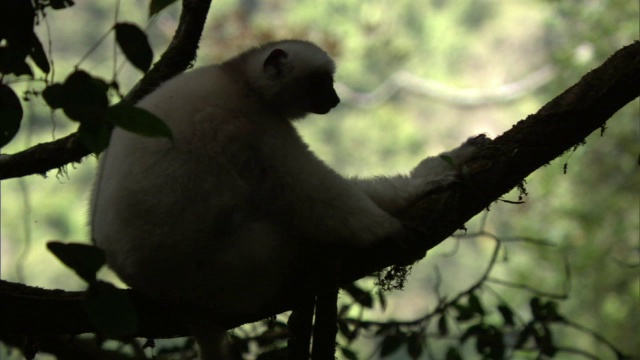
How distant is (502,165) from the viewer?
2.38 meters

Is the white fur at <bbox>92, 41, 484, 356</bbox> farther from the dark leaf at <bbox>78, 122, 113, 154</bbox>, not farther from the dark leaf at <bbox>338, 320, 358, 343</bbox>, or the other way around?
the dark leaf at <bbox>338, 320, 358, 343</bbox>

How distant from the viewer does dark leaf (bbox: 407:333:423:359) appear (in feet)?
11.3

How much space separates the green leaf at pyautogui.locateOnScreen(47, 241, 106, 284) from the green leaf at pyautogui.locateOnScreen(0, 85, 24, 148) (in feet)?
0.91

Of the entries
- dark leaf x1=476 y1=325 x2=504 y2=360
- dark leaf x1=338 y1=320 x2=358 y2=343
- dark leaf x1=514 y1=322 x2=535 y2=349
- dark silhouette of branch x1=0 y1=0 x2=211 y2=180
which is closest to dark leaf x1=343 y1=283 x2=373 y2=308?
dark leaf x1=338 y1=320 x2=358 y2=343

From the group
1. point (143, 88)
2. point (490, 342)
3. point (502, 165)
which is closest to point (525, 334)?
point (490, 342)

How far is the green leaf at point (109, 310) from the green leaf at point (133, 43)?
1.51 feet

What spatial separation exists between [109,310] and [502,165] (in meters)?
1.33

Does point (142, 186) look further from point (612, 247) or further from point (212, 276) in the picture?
point (612, 247)

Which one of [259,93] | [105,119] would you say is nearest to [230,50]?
[259,93]

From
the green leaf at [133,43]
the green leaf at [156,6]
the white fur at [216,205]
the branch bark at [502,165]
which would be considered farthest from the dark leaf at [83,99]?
the branch bark at [502,165]

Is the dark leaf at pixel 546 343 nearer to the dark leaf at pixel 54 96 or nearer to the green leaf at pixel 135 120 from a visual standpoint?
the green leaf at pixel 135 120

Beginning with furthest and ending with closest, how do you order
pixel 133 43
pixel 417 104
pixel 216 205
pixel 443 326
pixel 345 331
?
pixel 417 104 → pixel 443 326 → pixel 345 331 → pixel 216 205 → pixel 133 43

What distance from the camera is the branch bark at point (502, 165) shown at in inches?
91.5

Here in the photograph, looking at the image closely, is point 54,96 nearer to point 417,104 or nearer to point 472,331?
point 472,331
